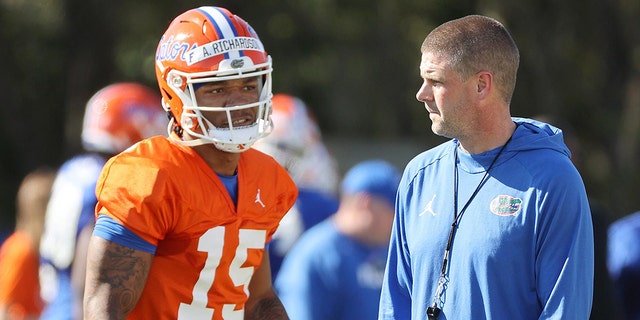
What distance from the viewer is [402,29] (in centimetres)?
1517

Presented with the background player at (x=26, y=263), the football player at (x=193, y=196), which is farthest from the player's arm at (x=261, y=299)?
the background player at (x=26, y=263)

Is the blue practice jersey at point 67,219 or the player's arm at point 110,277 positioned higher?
the player's arm at point 110,277

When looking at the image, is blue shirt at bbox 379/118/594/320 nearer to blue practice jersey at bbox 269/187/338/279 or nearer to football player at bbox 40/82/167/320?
football player at bbox 40/82/167/320

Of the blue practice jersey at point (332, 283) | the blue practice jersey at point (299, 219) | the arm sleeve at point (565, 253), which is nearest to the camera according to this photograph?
the arm sleeve at point (565, 253)

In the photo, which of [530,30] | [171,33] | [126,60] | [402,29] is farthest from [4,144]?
[171,33]

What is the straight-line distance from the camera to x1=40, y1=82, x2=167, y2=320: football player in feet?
17.8

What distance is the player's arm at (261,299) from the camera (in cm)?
411

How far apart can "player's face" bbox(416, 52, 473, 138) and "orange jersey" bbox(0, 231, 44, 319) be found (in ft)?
14.7

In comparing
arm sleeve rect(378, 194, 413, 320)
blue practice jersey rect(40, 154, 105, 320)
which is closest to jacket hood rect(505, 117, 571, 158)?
arm sleeve rect(378, 194, 413, 320)

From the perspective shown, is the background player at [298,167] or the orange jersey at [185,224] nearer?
the orange jersey at [185,224]

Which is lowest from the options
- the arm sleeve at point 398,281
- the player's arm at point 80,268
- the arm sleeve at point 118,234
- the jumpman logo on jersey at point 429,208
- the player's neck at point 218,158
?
the player's arm at point 80,268

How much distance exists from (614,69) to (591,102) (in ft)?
4.29

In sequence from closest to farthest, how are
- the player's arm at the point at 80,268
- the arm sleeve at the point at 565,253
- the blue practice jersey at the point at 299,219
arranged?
the arm sleeve at the point at 565,253
the player's arm at the point at 80,268
the blue practice jersey at the point at 299,219

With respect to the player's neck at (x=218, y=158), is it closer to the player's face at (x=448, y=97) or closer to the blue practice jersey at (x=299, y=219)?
the player's face at (x=448, y=97)
